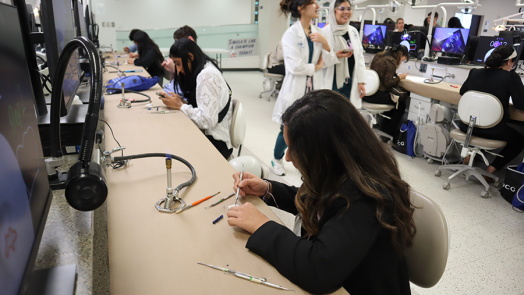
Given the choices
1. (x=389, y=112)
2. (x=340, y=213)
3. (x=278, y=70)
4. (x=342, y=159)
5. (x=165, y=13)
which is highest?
(x=165, y=13)

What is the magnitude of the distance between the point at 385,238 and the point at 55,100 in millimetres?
849

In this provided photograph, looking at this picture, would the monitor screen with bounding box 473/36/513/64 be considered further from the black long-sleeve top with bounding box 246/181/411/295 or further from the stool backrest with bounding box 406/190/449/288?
the black long-sleeve top with bounding box 246/181/411/295

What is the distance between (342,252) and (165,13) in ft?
28.2

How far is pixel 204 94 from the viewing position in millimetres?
2012

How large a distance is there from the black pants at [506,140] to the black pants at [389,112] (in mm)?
898

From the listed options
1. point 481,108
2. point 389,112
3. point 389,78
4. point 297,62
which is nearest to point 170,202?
point 297,62

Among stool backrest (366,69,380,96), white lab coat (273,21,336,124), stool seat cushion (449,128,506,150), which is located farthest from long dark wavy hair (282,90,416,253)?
stool backrest (366,69,380,96)

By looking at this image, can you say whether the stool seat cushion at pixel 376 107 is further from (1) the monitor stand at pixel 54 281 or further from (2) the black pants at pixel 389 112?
(1) the monitor stand at pixel 54 281

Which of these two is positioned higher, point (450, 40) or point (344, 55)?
point (450, 40)

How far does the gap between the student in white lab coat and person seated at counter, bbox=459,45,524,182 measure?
1.18 m

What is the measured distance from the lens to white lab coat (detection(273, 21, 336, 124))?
2625mm

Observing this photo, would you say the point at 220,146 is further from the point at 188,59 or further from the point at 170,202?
the point at 170,202

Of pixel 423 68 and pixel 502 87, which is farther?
pixel 423 68

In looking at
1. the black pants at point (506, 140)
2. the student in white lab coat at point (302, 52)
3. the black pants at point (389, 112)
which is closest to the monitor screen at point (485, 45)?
the black pants at point (389, 112)
